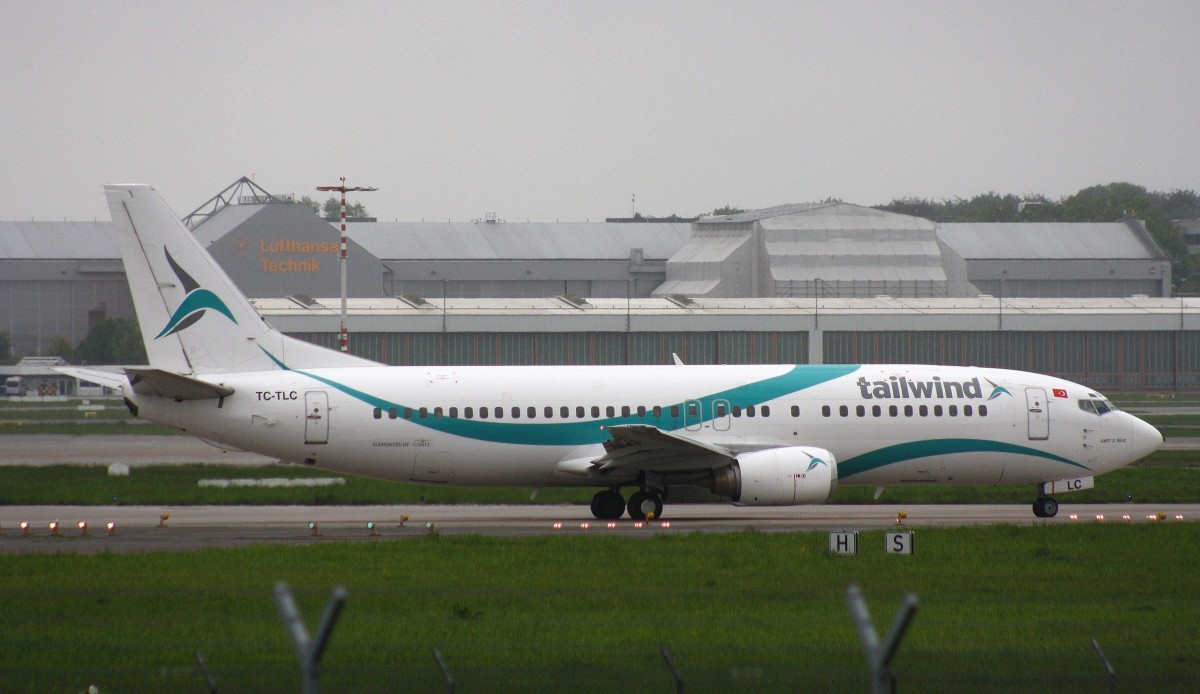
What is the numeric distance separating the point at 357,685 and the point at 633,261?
11351cm

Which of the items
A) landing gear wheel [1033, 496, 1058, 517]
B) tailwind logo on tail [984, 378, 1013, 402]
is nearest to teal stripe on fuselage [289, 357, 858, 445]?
tailwind logo on tail [984, 378, 1013, 402]

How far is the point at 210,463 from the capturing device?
151 feet

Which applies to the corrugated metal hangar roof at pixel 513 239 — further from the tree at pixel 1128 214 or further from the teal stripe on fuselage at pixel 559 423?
the teal stripe on fuselage at pixel 559 423

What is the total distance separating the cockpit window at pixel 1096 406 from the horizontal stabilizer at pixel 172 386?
19.2 metres

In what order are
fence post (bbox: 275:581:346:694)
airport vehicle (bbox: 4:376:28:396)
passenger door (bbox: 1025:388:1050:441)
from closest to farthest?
1. fence post (bbox: 275:581:346:694)
2. passenger door (bbox: 1025:388:1050:441)
3. airport vehicle (bbox: 4:376:28:396)

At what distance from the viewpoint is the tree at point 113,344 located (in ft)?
358

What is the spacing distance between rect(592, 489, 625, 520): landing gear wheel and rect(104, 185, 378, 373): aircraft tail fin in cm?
761

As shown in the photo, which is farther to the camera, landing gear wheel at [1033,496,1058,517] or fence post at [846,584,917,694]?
landing gear wheel at [1033,496,1058,517]

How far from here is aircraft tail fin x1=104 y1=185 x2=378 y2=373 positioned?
106ft

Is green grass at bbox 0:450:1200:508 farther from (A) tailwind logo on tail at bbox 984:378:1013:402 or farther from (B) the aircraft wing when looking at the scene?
(B) the aircraft wing

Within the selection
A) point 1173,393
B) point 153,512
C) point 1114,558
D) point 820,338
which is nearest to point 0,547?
point 153,512

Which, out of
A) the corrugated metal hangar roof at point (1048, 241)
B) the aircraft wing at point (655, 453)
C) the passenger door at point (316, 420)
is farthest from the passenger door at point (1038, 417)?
the corrugated metal hangar roof at point (1048, 241)

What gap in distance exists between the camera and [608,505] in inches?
1299

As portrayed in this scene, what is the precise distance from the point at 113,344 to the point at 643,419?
87.5 metres
